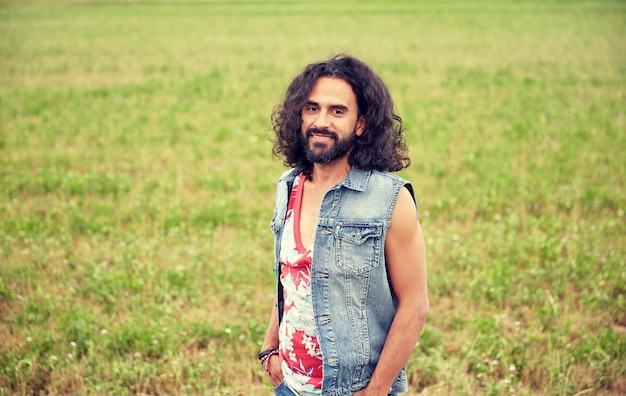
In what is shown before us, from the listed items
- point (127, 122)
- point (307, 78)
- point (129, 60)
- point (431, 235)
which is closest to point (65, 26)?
point (129, 60)

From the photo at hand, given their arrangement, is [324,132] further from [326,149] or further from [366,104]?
[366,104]

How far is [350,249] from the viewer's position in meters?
2.22

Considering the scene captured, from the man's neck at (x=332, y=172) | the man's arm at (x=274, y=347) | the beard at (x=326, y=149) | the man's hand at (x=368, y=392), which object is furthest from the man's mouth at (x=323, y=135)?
the man's hand at (x=368, y=392)

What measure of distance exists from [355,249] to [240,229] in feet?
13.7

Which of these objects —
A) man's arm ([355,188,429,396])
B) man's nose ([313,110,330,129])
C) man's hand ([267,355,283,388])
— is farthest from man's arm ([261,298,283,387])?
man's nose ([313,110,330,129])

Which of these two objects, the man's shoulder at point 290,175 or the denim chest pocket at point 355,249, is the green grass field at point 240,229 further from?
the denim chest pocket at point 355,249

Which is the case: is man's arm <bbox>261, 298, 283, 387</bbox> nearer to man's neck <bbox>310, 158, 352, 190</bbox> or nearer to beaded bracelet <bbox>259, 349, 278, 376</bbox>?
beaded bracelet <bbox>259, 349, 278, 376</bbox>

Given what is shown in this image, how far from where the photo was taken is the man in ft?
7.24

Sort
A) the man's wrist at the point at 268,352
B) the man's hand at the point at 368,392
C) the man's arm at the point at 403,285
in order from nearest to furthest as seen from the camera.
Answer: the man's arm at the point at 403,285, the man's hand at the point at 368,392, the man's wrist at the point at 268,352

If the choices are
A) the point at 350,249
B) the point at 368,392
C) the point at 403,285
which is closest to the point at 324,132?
the point at 350,249

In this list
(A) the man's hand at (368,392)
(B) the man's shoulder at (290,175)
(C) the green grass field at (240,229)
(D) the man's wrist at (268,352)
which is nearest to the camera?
(A) the man's hand at (368,392)

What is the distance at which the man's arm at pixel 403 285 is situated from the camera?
218 centimetres

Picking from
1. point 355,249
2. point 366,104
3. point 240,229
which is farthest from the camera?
point 240,229

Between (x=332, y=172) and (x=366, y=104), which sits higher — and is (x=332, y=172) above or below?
below
